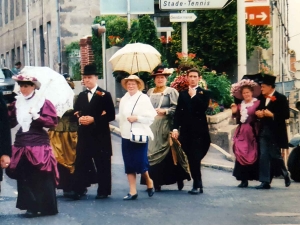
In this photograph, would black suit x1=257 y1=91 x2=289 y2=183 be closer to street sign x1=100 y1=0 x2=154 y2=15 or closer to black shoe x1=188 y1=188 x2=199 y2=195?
black shoe x1=188 y1=188 x2=199 y2=195

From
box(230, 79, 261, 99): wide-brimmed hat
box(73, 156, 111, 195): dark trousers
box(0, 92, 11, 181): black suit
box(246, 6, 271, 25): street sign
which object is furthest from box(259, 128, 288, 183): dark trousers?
box(246, 6, 271, 25): street sign

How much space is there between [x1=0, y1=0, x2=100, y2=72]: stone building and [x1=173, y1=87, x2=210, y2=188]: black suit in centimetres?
2457

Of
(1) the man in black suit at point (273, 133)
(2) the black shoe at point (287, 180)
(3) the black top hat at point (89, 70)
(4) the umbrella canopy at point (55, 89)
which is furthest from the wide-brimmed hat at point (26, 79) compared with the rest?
(2) the black shoe at point (287, 180)

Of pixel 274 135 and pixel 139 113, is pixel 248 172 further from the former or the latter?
pixel 139 113

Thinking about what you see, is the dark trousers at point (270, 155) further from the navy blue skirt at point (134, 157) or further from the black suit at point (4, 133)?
the black suit at point (4, 133)

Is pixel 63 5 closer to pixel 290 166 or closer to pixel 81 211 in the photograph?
pixel 290 166

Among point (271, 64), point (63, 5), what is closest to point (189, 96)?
point (271, 64)

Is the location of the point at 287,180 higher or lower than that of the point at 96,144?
lower

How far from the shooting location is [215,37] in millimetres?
26312

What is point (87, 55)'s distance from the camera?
3403cm

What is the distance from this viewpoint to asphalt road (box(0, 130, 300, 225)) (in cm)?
1075

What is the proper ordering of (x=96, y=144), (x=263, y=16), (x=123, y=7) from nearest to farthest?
(x=96, y=144)
(x=263, y=16)
(x=123, y=7)

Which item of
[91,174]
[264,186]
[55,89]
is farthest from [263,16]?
[55,89]

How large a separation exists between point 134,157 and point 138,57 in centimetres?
478
